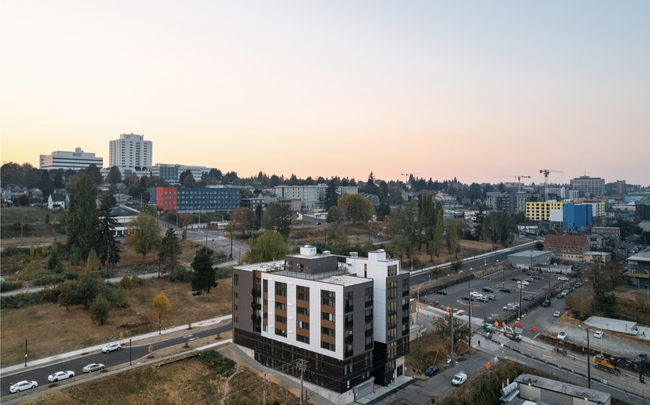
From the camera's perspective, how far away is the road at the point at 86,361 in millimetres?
31205

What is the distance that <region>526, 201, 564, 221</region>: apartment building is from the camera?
150875 millimetres

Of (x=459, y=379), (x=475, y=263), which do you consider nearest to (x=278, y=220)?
(x=475, y=263)

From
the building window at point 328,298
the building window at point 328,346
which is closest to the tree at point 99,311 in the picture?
the building window at point 328,346

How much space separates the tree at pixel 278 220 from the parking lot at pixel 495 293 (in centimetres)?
3585

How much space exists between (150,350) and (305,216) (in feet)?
300

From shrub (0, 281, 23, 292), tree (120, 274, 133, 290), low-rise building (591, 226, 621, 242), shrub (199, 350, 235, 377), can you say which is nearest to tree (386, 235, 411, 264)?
tree (120, 274, 133, 290)

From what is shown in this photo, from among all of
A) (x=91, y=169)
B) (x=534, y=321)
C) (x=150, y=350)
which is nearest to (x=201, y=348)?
(x=150, y=350)

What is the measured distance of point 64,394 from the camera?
95.8 feet

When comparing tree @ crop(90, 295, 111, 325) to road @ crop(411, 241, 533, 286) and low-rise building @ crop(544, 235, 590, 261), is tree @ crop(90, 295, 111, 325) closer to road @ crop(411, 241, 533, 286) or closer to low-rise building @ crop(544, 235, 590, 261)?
road @ crop(411, 241, 533, 286)

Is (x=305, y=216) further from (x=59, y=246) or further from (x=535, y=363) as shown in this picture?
(x=535, y=363)

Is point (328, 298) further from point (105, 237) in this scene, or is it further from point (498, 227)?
point (498, 227)

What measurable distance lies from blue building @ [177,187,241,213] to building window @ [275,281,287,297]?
86697mm

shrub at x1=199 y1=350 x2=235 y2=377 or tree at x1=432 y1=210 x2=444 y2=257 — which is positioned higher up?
tree at x1=432 y1=210 x2=444 y2=257

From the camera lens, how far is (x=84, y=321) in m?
41.8
